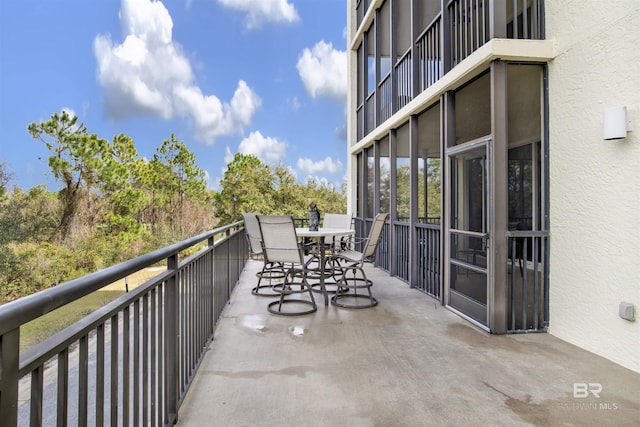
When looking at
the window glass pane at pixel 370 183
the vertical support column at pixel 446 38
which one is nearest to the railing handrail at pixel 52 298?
the vertical support column at pixel 446 38

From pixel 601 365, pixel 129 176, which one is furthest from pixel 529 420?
pixel 129 176

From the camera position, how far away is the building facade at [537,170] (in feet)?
8.94

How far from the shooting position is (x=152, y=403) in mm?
1662

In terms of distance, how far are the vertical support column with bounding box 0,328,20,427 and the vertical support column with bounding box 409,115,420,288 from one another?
4899 mm

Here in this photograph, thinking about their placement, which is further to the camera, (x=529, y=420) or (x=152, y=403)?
(x=529, y=420)

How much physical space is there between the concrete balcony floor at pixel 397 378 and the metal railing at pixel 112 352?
0.30 m

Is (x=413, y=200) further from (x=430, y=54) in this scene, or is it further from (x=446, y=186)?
(x=430, y=54)

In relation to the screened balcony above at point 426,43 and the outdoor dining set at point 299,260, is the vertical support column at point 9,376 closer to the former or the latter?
the outdoor dining set at point 299,260

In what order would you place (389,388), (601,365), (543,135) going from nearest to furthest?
(389,388), (601,365), (543,135)

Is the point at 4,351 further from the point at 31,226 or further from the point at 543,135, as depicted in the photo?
the point at 31,226

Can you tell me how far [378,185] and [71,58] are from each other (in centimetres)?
4983

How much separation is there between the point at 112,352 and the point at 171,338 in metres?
0.67

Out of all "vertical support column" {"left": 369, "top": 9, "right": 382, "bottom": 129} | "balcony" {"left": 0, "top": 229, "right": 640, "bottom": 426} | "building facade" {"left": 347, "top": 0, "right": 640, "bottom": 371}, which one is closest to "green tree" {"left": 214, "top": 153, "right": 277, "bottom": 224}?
"vertical support column" {"left": 369, "top": 9, "right": 382, "bottom": 129}

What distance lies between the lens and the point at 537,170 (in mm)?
3449
